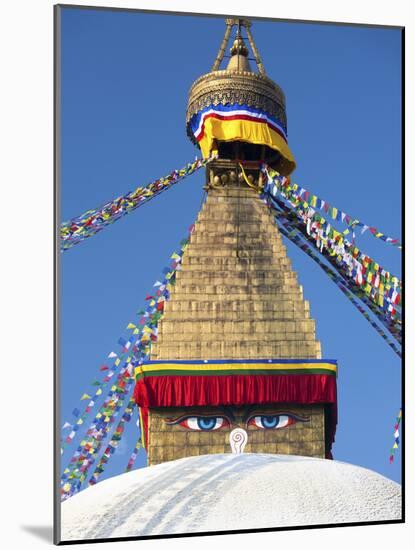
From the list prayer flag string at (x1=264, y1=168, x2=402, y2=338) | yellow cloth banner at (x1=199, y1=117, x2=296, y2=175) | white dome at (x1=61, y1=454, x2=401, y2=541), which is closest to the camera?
white dome at (x1=61, y1=454, x2=401, y2=541)

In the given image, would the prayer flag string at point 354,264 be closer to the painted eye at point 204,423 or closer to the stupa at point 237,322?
the stupa at point 237,322

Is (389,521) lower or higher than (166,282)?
lower

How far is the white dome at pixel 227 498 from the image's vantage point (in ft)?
27.4

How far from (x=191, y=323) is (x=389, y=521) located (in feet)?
8.97

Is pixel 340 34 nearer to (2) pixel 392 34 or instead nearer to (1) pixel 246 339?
(2) pixel 392 34

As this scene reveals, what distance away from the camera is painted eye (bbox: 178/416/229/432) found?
32.6 ft

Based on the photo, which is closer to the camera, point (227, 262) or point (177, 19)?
point (177, 19)

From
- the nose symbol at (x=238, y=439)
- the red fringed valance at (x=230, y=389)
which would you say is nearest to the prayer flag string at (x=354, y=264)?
the red fringed valance at (x=230, y=389)

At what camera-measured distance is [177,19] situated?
887 centimetres

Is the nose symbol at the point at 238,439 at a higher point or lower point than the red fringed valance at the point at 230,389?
lower

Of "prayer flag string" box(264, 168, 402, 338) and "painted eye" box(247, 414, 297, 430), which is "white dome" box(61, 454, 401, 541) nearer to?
"painted eye" box(247, 414, 297, 430)

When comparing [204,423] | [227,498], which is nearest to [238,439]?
[204,423]

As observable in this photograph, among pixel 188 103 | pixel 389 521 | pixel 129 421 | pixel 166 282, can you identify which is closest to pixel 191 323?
pixel 166 282

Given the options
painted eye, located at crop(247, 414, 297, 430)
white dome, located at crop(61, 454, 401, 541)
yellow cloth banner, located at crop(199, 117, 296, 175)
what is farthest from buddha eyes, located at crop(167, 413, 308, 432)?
yellow cloth banner, located at crop(199, 117, 296, 175)
